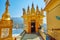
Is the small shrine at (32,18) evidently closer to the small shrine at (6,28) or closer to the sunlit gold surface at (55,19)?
the small shrine at (6,28)

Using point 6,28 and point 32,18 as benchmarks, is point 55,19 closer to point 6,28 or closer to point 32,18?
point 6,28

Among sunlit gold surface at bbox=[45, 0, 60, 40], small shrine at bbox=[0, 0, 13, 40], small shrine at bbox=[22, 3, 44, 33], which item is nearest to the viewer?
sunlit gold surface at bbox=[45, 0, 60, 40]

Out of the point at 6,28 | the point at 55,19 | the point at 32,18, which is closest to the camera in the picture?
the point at 55,19

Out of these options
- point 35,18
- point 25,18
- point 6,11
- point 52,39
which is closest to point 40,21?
point 35,18

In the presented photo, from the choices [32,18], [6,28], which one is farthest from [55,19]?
[32,18]

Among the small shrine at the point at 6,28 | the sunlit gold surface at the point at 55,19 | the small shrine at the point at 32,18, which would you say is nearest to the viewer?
the sunlit gold surface at the point at 55,19

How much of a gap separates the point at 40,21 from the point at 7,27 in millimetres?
13228

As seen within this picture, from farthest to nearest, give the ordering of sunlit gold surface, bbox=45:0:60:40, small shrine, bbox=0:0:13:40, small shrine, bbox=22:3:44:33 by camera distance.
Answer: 1. small shrine, bbox=22:3:44:33
2. small shrine, bbox=0:0:13:40
3. sunlit gold surface, bbox=45:0:60:40

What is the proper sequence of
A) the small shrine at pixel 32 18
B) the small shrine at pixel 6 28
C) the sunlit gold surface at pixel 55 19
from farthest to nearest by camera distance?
1. the small shrine at pixel 32 18
2. the small shrine at pixel 6 28
3. the sunlit gold surface at pixel 55 19

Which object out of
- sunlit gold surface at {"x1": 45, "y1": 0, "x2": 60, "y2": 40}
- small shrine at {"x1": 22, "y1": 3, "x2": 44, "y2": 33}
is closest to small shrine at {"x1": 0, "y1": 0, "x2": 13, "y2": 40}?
sunlit gold surface at {"x1": 45, "y1": 0, "x2": 60, "y2": 40}

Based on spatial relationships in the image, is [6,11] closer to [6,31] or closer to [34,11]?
[6,31]

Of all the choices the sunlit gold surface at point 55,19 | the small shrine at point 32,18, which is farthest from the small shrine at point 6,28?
the small shrine at point 32,18

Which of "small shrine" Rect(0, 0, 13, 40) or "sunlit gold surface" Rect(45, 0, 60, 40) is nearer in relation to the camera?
"sunlit gold surface" Rect(45, 0, 60, 40)

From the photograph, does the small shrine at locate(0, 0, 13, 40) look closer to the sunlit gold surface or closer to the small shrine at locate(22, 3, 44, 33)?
the sunlit gold surface
